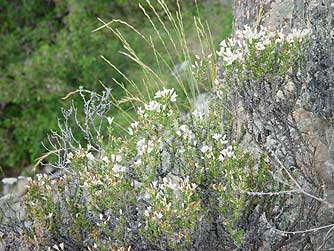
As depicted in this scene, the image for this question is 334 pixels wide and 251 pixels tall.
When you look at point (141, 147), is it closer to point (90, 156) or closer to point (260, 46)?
point (90, 156)

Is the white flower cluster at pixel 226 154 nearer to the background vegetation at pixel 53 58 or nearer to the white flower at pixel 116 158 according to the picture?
the white flower at pixel 116 158

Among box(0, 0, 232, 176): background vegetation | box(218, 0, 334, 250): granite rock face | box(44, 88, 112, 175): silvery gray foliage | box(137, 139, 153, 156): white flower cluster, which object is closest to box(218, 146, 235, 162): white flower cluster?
box(218, 0, 334, 250): granite rock face

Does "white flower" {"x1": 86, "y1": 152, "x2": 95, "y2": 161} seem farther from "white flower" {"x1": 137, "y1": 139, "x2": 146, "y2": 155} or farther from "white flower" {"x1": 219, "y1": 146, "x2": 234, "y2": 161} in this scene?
"white flower" {"x1": 219, "y1": 146, "x2": 234, "y2": 161}

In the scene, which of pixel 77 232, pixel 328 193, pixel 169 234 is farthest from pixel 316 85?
pixel 77 232

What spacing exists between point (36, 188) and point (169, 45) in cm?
399

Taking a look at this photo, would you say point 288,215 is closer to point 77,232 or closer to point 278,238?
point 278,238

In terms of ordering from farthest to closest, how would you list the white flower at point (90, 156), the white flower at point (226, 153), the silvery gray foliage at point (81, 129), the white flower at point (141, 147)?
the silvery gray foliage at point (81, 129), the white flower at point (90, 156), the white flower at point (141, 147), the white flower at point (226, 153)

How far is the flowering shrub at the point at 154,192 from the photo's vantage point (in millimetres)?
3004

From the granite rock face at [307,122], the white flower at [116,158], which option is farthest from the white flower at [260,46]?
the white flower at [116,158]

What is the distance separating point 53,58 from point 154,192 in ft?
13.3

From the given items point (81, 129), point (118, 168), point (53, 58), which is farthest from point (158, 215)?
point (53, 58)

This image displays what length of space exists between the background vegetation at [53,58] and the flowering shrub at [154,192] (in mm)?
3064

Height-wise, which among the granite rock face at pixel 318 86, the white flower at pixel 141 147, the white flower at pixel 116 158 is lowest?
the granite rock face at pixel 318 86

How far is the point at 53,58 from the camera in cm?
685
